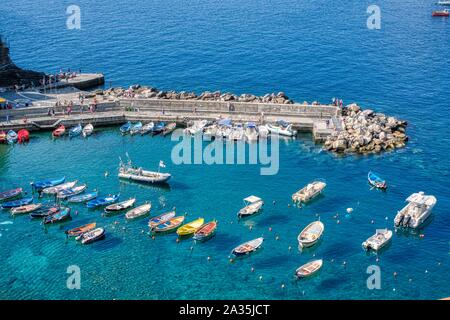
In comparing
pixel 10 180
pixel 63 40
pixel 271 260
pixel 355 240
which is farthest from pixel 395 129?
pixel 63 40

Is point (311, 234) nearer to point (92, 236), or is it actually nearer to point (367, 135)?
point (92, 236)

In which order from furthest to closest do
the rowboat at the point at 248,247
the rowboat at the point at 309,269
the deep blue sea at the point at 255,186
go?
the rowboat at the point at 248,247, the deep blue sea at the point at 255,186, the rowboat at the point at 309,269

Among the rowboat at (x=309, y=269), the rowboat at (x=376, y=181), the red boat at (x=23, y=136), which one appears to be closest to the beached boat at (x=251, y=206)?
the rowboat at (x=309, y=269)

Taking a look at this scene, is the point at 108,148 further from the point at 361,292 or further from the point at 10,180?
the point at 361,292

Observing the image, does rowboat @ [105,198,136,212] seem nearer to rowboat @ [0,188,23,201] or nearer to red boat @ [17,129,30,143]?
rowboat @ [0,188,23,201]

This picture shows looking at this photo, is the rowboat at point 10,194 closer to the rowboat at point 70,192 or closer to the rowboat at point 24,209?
the rowboat at point 24,209

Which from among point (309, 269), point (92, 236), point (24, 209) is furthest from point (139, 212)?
point (309, 269)
